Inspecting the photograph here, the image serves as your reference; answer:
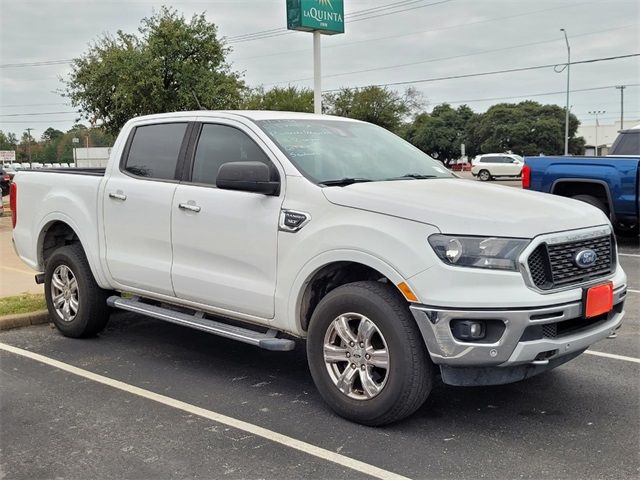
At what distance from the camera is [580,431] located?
3.92m

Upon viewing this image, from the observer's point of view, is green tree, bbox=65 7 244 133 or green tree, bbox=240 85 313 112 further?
green tree, bbox=240 85 313 112

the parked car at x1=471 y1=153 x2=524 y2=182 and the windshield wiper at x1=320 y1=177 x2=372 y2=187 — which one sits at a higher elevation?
the windshield wiper at x1=320 y1=177 x2=372 y2=187

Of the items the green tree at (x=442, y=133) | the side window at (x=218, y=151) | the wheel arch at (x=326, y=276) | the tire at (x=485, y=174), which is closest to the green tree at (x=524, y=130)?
the green tree at (x=442, y=133)

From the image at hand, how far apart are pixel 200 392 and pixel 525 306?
2.31 meters

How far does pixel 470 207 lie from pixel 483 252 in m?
0.35

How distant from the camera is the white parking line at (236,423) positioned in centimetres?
347

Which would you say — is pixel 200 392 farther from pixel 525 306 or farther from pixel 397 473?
pixel 525 306

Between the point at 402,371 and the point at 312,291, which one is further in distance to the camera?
the point at 312,291

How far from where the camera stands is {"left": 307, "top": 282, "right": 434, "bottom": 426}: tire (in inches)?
147

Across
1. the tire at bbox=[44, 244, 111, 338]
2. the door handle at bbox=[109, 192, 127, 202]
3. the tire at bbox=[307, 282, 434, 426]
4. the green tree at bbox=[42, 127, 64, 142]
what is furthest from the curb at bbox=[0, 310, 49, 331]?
the green tree at bbox=[42, 127, 64, 142]

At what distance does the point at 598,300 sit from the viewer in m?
3.87

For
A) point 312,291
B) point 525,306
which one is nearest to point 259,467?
point 312,291

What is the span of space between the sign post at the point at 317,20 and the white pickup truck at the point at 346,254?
941cm

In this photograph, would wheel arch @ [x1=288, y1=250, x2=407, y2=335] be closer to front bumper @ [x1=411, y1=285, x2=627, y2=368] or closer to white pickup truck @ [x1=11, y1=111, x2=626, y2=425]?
white pickup truck @ [x1=11, y1=111, x2=626, y2=425]
